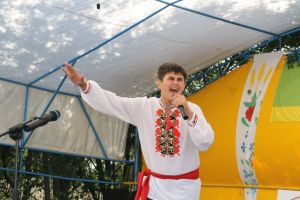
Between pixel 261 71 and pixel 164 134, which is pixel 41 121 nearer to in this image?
pixel 164 134

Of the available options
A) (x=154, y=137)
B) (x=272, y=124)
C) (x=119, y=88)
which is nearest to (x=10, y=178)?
(x=119, y=88)

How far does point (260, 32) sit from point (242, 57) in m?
0.64

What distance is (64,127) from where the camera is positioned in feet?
20.2

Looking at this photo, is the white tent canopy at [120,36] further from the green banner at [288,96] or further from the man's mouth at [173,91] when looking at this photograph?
the man's mouth at [173,91]

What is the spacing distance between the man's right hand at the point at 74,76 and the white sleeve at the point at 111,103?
54 mm

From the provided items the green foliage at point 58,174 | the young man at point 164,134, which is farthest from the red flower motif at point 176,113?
the green foliage at point 58,174

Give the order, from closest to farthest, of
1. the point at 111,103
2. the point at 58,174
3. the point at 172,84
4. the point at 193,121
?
1. the point at 193,121
2. the point at 172,84
3. the point at 111,103
4. the point at 58,174

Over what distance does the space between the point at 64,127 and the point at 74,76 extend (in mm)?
3355

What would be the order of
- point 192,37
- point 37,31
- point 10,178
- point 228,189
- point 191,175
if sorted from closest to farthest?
point 191,175 < point 37,31 < point 192,37 < point 228,189 < point 10,178

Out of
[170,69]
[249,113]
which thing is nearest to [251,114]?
[249,113]

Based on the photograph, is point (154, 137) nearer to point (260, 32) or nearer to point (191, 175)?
point (191, 175)

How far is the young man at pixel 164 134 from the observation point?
291 cm

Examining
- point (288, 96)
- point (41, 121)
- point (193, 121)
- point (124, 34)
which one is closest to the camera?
point (41, 121)

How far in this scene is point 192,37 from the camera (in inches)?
197
